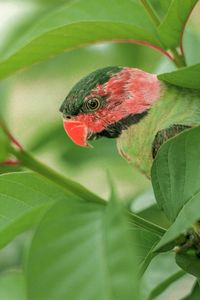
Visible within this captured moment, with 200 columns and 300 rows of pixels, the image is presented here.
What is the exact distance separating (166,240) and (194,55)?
68 cm

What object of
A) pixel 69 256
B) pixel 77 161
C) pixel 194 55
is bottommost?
pixel 77 161

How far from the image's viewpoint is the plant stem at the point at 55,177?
0.80 metres

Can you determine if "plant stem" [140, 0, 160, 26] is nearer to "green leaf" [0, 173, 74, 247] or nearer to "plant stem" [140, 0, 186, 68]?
"plant stem" [140, 0, 186, 68]

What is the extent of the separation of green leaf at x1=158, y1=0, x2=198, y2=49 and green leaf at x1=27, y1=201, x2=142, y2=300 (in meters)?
0.37

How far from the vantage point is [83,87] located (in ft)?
3.75

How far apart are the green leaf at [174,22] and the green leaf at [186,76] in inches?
3.8

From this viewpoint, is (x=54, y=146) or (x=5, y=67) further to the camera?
(x=54, y=146)

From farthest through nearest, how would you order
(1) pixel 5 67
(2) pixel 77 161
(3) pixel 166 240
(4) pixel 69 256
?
(2) pixel 77 161
(1) pixel 5 67
(3) pixel 166 240
(4) pixel 69 256

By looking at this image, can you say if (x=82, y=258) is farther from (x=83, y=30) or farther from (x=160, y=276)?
(x=160, y=276)

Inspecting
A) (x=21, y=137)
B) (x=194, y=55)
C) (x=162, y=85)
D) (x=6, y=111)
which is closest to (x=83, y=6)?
(x=162, y=85)

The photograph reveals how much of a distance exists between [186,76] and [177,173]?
0.46 ft

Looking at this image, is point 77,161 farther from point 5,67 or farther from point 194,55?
point 5,67

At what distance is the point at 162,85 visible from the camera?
113 centimetres

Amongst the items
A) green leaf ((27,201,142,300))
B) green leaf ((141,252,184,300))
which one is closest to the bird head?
green leaf ((141,252,184,300))
